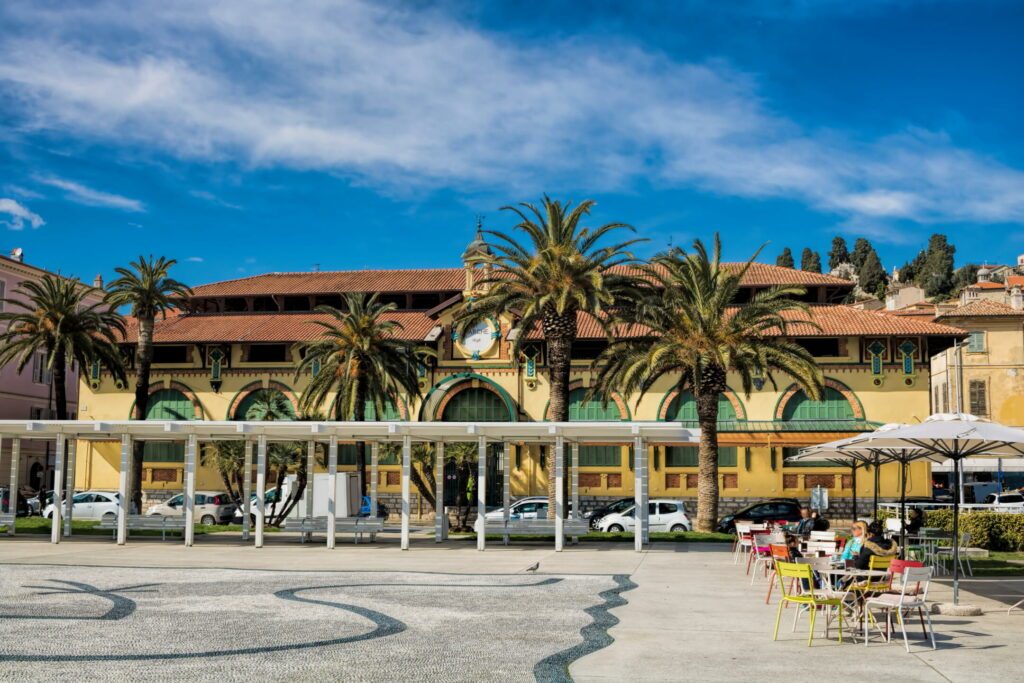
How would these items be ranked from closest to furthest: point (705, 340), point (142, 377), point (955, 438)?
1. point (955, 438)
2. point (705, 340)
3. point (142, 377)

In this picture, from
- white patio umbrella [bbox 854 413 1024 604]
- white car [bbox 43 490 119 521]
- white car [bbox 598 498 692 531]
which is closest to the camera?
white patio umbrella [bbox 854 413 1024 604]

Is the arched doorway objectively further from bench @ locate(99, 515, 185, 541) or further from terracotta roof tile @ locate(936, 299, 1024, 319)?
terracotta roof tile @ locate(936, 299, 1024, 319)

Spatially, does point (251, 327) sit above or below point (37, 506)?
above

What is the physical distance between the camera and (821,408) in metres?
46.2

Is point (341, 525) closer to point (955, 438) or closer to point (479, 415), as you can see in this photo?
point (955, 438)

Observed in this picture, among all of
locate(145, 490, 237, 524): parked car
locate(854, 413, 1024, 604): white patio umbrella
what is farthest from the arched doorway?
locate(854, 413, 1024, 604): white patio umbrella

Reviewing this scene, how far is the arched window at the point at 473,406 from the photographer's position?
1912 inches

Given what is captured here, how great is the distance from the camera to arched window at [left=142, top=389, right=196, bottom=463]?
5103 centimetres

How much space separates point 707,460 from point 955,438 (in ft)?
62.4

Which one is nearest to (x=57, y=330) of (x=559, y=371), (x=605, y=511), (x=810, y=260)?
(x=559, y=371)

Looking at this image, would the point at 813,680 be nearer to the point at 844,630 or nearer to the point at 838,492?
the point at 844,630

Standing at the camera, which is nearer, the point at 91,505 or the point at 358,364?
the point at 358,364

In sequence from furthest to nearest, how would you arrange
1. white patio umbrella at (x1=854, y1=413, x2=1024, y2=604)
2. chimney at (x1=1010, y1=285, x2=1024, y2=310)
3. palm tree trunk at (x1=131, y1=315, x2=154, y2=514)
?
chimney at (x1=1010, y1=285, x2=1024, y2=310), palm tree trunk at (x1=131, y1=315, x2=154, y2=514), white patio umbrella at (x1=854, y1=413, x2=1024, y2=604)

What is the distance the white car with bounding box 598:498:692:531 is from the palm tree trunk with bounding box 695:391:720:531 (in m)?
2.53
